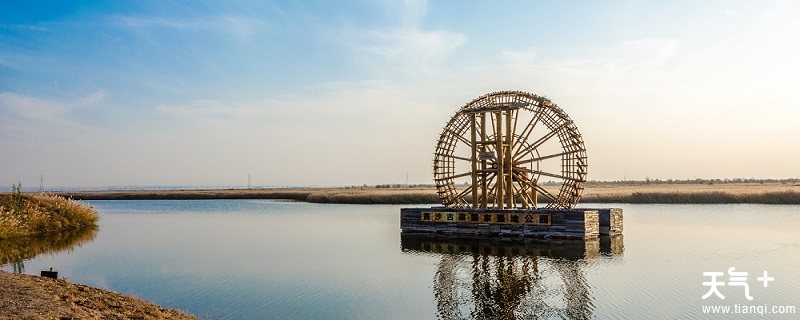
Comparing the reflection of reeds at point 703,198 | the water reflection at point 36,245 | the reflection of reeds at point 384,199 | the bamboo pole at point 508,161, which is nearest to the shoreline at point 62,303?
the water reflection at point 36,245

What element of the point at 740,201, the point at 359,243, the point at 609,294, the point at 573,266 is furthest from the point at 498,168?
the point at 740,201

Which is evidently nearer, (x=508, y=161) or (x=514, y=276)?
(x=514, y=276)

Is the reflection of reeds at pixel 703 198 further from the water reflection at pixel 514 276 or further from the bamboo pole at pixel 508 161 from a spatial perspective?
the water reflection at pixel 514 276

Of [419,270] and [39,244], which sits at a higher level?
[39,244]

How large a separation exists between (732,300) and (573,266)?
19.9 ft

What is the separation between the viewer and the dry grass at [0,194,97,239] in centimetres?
3036

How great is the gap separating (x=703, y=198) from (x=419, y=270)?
45.7 m

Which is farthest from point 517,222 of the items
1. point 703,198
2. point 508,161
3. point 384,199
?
point 384,199

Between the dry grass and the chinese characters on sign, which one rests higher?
the dry grass

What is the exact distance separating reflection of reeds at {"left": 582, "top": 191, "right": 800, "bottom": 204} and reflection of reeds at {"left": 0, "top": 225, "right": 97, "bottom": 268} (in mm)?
47314

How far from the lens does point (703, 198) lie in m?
56.1

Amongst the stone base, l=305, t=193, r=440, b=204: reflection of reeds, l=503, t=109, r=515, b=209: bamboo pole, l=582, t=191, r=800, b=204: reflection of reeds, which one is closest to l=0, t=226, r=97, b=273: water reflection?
the stone base

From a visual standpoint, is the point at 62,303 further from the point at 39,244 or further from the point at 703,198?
the point at 703,198

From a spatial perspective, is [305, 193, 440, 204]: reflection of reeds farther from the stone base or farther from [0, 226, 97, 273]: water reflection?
[0, 226, 97, 273]: water reflection
